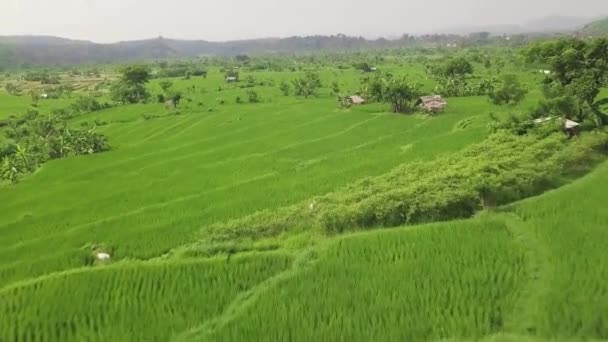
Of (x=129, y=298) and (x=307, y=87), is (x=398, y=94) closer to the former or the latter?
(x=307, y=87)

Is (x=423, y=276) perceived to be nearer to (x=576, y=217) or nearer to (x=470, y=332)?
(x=470, y=332)

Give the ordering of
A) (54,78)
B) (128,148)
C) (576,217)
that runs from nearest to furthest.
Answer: (576,217) < (128,148) < (54,78)

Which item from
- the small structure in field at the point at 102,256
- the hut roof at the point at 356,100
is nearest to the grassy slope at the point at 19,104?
the hut roof at the point at 356,100

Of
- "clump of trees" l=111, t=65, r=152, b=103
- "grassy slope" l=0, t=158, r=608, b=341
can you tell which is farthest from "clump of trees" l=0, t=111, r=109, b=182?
"clump of trees" l=111, t=65, r=152, b=103

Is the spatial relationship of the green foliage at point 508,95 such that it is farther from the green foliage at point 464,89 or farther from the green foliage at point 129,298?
the green foliage at point 129,298

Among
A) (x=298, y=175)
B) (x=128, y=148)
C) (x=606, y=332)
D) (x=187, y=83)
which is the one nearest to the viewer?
(x=606, y=332)

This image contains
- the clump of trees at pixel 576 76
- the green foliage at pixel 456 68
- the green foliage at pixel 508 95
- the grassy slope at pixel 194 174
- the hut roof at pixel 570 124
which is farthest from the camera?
the green foliage at pixel 456 68

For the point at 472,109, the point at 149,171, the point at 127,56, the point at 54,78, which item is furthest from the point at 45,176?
the point at 127,56

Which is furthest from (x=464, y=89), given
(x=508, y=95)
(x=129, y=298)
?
(x=129, y=298)
